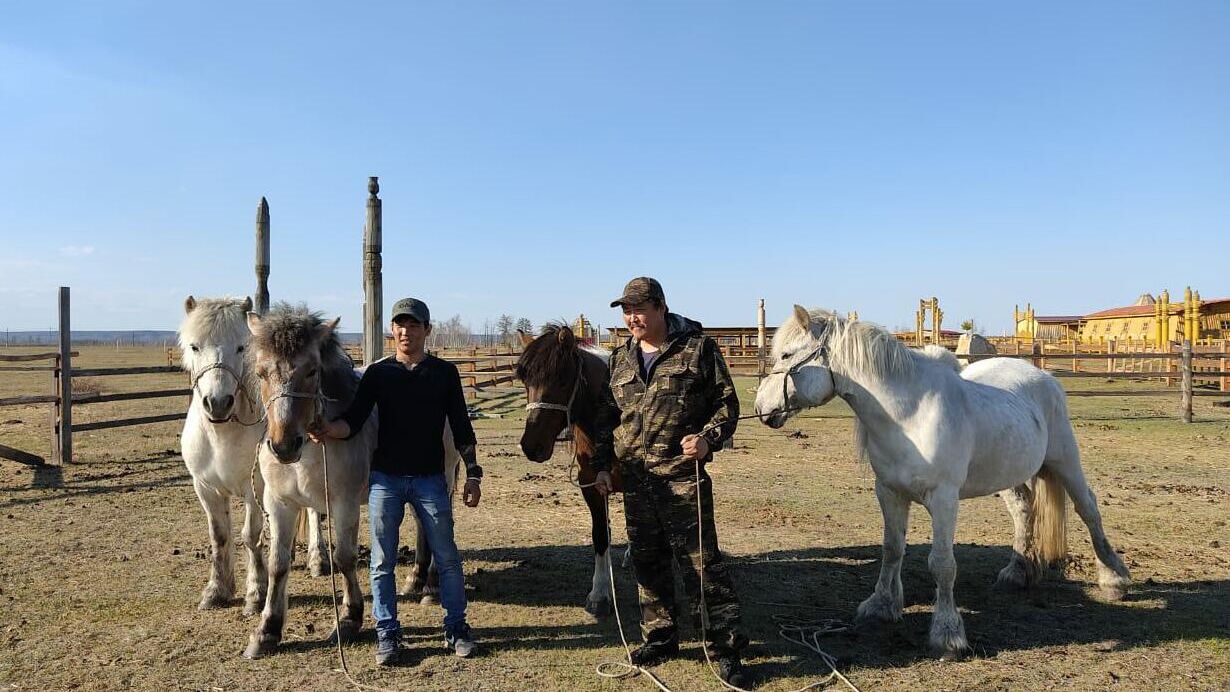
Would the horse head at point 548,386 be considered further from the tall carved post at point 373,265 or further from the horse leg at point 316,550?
the tall carved post at point 373,265

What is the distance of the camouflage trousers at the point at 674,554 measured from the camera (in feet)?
11.6

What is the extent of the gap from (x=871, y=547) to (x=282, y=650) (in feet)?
15.5

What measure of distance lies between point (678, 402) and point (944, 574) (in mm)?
1886

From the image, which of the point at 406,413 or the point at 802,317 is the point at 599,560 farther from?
the point at 802,317

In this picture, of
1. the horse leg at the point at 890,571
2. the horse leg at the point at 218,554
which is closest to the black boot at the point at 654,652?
the horse leg at the point at 890,571

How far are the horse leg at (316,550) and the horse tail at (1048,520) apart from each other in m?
5.41

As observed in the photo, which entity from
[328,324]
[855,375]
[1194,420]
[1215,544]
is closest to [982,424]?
[855,375]

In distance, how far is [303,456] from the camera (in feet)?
12.8

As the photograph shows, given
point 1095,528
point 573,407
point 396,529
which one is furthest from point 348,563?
point 1095,528

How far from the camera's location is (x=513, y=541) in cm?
644

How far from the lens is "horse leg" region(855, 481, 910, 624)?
14.3 feet

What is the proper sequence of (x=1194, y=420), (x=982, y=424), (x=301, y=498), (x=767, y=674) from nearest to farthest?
(x=767, y=674), (x=301, y=498), (x=982, y=424), (x=1194, y=420)

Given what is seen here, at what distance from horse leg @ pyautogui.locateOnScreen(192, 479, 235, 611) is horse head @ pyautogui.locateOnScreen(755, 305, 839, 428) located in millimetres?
3713

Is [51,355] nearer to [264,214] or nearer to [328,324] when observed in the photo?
[264,214]
